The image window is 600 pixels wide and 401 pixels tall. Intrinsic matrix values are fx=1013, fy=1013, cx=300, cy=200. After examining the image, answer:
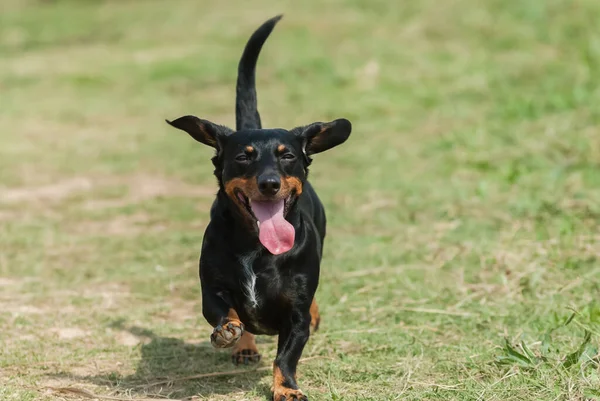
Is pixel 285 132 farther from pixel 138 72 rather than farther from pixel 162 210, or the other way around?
pixel 138 72

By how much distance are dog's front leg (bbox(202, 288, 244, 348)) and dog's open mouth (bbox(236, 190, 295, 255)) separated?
0.31m

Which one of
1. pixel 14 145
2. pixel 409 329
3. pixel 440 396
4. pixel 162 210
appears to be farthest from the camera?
pixel 14 145

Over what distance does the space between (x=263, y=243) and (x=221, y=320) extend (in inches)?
13.6

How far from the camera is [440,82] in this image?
12164mm

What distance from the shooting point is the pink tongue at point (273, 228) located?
394cm

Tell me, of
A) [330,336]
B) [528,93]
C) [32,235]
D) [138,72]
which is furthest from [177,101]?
[330,336]

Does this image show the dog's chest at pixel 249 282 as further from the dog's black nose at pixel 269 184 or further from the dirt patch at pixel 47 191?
the dirt patch at pixel 47 191

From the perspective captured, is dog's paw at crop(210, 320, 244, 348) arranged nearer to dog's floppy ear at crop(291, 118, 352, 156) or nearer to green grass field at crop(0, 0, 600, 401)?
green grass field at crop(0, 0, 600, 401)

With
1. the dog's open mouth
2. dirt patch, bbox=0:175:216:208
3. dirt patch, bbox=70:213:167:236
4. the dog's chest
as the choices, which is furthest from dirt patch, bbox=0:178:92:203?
the dog's open mouth

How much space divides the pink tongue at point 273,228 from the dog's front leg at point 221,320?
0.32 m

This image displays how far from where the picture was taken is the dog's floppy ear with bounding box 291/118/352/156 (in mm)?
4289

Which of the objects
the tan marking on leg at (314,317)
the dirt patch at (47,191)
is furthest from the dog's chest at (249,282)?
the dirt patch at (47,191)

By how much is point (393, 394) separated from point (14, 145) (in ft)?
24.5

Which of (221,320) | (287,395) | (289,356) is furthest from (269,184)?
(287,395)
